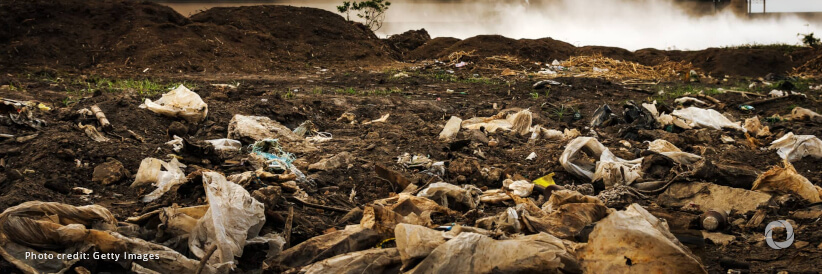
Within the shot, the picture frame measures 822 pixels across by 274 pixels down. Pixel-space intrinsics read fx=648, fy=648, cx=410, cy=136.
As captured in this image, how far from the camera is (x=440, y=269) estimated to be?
2188mm

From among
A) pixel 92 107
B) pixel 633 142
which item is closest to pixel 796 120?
pixel 633 142

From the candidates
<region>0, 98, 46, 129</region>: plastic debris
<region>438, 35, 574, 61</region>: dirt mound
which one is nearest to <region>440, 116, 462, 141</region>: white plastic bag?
<region>0, 98, 46, 129</region>: plastic debris

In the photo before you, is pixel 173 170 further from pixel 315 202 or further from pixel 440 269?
pixel 440 269

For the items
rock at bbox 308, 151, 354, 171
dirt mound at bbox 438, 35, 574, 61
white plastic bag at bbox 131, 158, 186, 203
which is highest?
dirt mound at bbox 438, 35, 574, 61

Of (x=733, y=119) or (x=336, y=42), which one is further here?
(x=336, y=42)

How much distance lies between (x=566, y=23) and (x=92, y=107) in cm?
1711

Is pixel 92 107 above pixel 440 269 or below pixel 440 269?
above

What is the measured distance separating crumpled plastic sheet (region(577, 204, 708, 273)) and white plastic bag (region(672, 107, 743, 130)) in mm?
4206

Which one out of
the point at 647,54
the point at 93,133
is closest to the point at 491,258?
the point at 93,133

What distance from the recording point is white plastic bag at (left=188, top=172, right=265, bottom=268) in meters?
2.62

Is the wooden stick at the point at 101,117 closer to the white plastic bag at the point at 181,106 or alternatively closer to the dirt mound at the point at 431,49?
the white plastic bag at the point at 181,106

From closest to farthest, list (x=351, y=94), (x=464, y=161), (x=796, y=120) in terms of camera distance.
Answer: (x=464, y=161)
(x=796, y=120)
(x=351, y=94)

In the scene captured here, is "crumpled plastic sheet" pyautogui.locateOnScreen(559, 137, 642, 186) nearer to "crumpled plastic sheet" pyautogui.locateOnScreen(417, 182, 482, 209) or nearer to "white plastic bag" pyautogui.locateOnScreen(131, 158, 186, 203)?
"crumpled plastic sheet" pyautogui.locateOnScreen(417, 182, 482, 209)

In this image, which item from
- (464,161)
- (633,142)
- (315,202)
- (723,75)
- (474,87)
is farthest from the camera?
(723,75)
